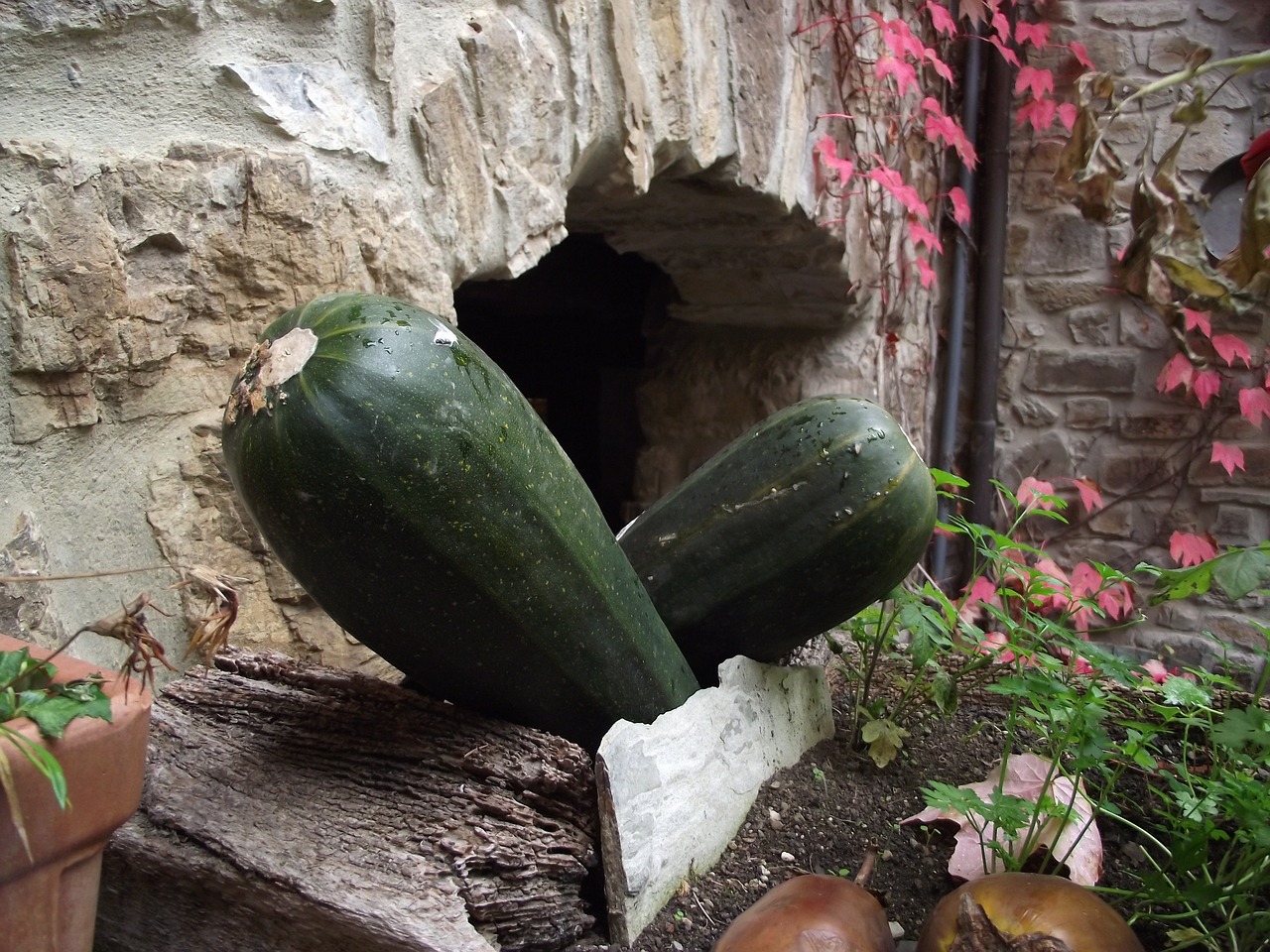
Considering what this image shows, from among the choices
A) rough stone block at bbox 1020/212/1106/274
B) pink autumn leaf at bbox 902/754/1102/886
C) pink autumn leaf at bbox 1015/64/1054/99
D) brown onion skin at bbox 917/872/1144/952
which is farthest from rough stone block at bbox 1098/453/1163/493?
brown onion skin at bbox 917/872/1144/952

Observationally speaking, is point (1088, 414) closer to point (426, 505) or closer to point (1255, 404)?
point (1255, 404)

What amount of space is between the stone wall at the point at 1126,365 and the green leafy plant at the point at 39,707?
2.96m

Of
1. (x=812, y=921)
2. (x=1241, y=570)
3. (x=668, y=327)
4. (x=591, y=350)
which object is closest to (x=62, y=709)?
(x=812, y=921)

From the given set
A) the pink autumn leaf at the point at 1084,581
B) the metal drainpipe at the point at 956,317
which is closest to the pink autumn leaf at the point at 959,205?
the metal drainpipe at the point at 956,317

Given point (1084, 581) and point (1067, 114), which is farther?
point (1067, 114)

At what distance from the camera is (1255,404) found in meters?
2.80

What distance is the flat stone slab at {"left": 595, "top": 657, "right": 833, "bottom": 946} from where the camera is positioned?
80cm

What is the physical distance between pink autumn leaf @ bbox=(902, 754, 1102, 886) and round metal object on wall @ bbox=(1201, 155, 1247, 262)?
95.2 inches

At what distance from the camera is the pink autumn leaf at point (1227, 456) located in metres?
2.88

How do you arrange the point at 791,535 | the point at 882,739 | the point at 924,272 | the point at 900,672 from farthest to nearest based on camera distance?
1. the point at 924,272
2. the point at 900,672
3. the point at 882,739
4. the point at 791,535

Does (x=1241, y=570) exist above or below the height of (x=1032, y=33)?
below

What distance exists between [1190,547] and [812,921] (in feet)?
8.71

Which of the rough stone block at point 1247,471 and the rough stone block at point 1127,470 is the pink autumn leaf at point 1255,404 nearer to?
the rough stone block at point 1247,471

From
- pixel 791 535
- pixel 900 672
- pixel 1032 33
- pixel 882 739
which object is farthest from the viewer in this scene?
pixel 1032 33
